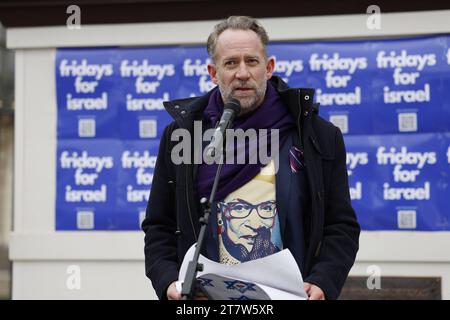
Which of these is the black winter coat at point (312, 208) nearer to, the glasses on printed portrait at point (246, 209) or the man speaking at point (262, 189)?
the man speaking at point (262, 189)

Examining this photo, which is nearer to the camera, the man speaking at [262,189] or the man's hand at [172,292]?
the man's hand at [172,292]

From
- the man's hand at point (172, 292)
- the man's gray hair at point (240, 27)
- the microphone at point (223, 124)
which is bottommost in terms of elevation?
the man's hand at point (172, 292)

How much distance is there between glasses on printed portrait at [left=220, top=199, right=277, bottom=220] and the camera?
10.5 feet

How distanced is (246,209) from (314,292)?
1.47ft

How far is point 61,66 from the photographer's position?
729 cm

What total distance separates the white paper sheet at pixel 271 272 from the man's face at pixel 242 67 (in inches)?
27.9

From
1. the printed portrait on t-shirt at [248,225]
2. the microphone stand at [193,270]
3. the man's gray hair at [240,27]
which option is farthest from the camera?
the man's gray hair at [240,27]

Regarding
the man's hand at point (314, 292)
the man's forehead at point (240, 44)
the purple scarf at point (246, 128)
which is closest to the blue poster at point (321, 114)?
the purple scarf at point (246, 128)

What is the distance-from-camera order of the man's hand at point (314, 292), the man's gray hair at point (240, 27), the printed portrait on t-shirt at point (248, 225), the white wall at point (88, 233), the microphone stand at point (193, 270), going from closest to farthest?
the microphone stand at point (193, 270), the man's hand at point (314, 292), the printed portrait on t-shirt at point (248, 225), the man's gray hair at point (240, 27), the white wall at point (88, 233)

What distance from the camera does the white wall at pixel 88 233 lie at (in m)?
6.79

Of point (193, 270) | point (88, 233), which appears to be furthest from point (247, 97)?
point (88, 233)

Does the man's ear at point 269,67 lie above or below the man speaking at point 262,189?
above

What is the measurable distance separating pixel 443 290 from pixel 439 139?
1.34m

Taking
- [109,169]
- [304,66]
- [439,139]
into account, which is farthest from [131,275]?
[439,139]
